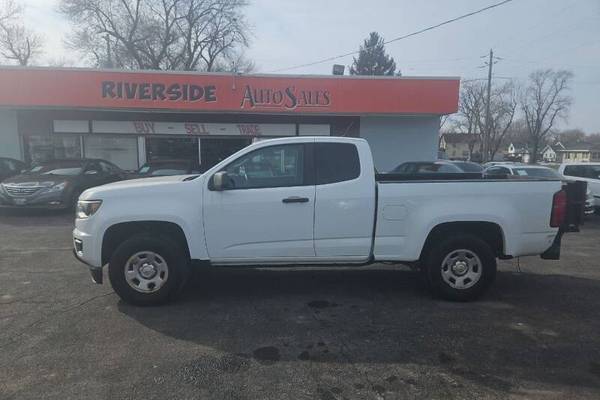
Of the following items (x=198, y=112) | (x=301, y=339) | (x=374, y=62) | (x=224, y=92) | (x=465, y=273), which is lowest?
(x=301, y=339)

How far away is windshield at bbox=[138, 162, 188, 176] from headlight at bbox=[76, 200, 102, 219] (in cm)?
710

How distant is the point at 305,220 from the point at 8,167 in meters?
14.2

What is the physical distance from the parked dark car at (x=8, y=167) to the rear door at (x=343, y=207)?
45.4ft

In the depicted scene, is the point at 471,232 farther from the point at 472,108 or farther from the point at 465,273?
the point at 472,108

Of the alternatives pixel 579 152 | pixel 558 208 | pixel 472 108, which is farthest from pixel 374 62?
pixel 579 152

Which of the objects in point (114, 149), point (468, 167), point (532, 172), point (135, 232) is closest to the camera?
point (135, 232)

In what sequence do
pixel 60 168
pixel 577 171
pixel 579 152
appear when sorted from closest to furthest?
pixel 60 168 < pixel 577 171 < pixel 579 152

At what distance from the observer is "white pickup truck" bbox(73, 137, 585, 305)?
4730 millimetres

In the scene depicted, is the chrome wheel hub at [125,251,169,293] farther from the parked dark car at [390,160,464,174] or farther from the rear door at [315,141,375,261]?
the parked dark car at [390,160,464,174]

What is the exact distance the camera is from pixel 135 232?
4891mm

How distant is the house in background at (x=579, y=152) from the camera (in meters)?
108

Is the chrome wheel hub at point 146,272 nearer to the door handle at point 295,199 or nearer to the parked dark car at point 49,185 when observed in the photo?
the door handle at point 295,199

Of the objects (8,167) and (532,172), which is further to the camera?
(8,167)

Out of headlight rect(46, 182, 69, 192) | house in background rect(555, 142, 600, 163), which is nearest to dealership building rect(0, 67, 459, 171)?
headlight rect(46, 182, 69, 192)
